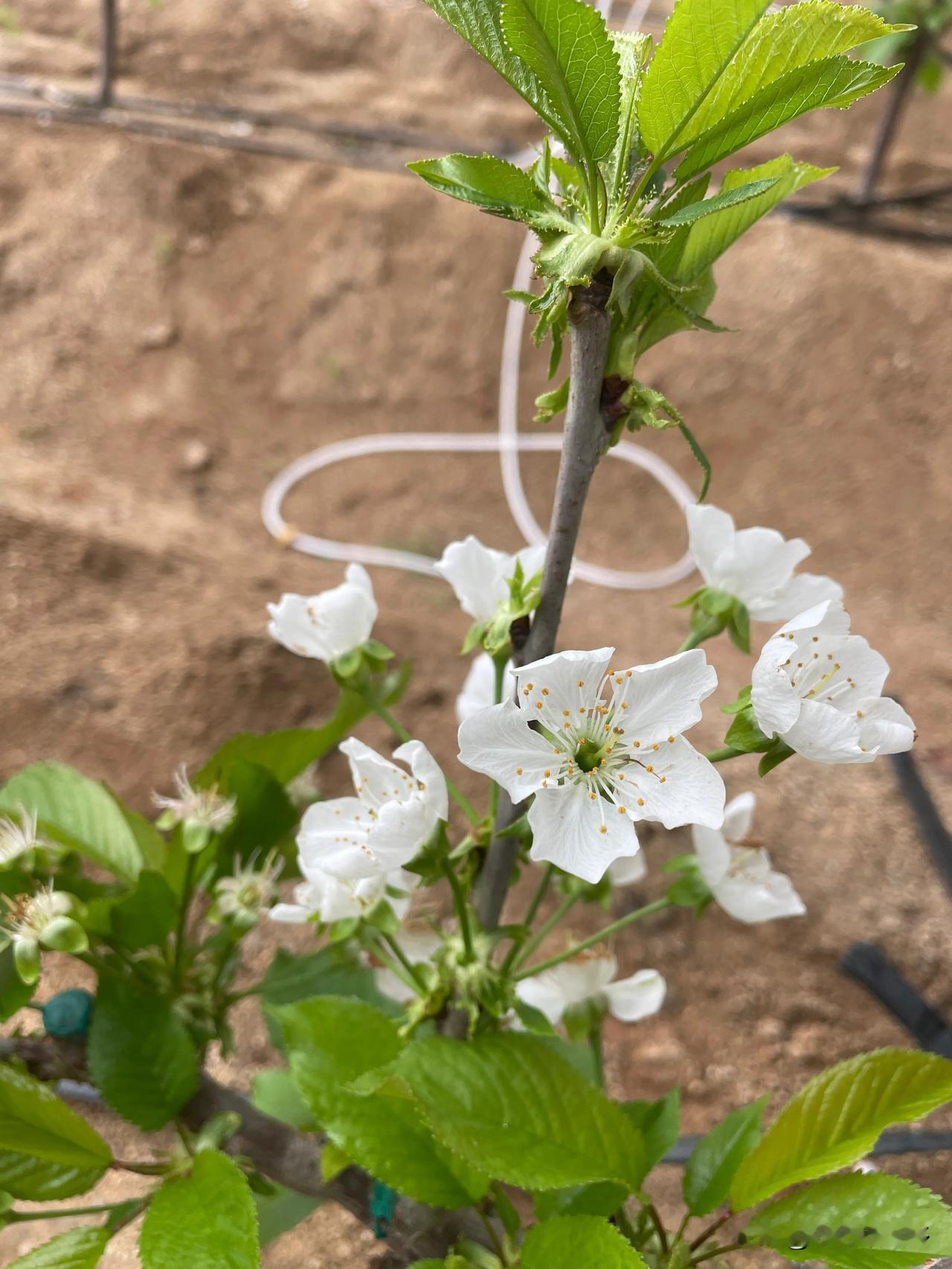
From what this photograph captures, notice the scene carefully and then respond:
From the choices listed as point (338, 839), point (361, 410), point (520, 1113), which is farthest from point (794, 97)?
point (361, 410)

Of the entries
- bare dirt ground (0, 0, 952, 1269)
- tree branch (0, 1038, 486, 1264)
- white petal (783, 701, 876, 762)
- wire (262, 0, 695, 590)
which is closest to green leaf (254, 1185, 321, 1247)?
tree branch (0, 1038, 486, 1264)

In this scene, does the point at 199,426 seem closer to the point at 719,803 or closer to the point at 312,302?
the point at 312,302

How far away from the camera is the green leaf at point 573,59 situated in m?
0.40

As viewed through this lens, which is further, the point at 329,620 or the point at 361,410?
the point at 361,410

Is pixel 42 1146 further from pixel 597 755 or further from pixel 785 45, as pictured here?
pixel 785 45

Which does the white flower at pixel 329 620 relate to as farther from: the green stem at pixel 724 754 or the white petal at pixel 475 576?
the green stem at pixel 724 754

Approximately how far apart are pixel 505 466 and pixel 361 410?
0.56 meters

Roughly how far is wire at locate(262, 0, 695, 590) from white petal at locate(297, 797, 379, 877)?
1.62 meters

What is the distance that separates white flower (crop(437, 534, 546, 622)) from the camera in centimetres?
66

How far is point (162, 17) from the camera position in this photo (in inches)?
161

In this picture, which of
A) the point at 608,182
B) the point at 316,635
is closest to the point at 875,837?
the point at 316,635

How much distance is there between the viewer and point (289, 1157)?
774mm

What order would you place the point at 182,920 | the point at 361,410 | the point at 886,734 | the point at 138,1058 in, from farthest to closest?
the point at 361,410 < the point at 182,920 < the point at 138,1058 < the point at 886,734

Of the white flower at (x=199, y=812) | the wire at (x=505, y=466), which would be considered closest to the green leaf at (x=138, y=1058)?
the white flower at (x=199, y=812)
